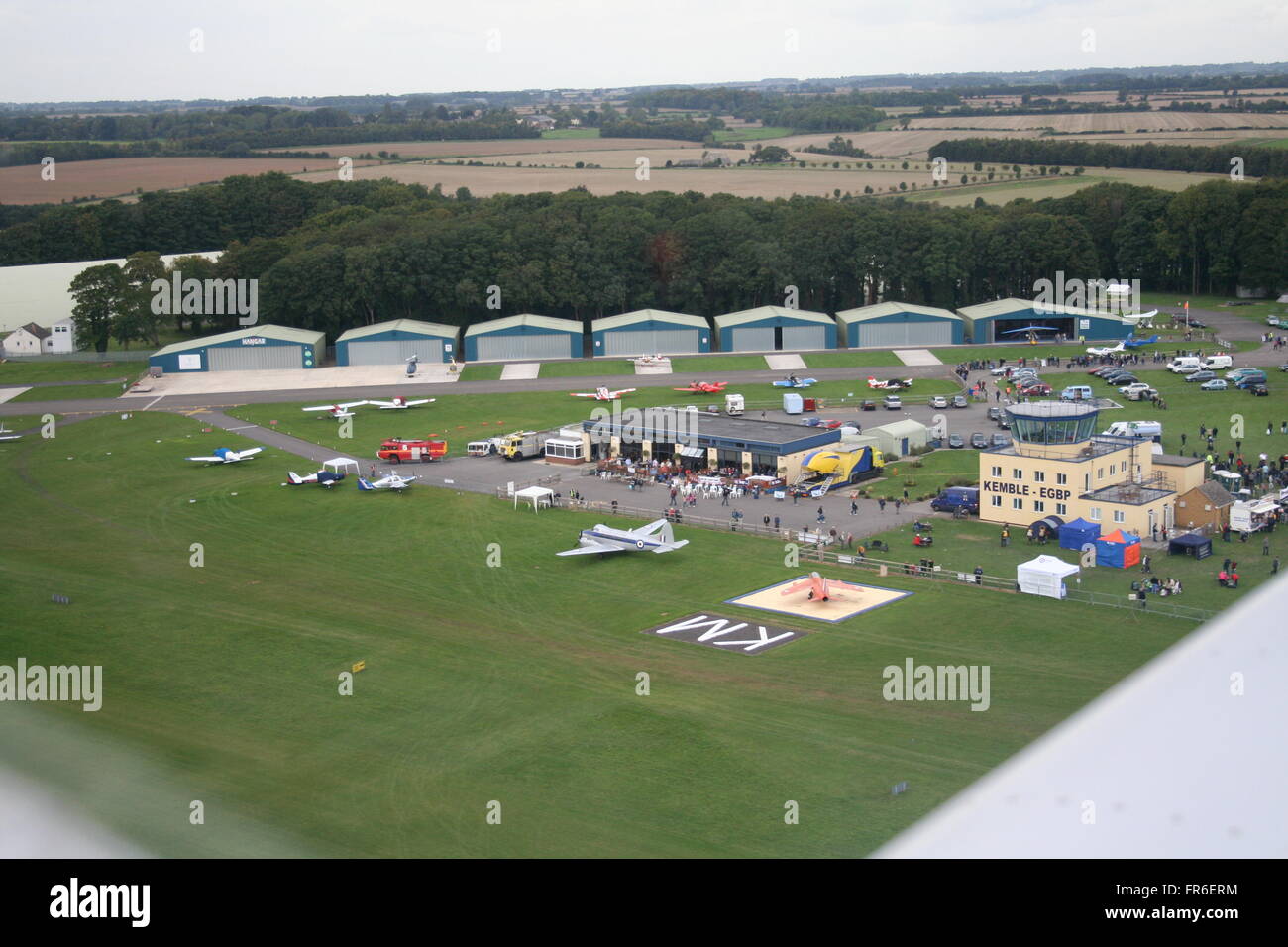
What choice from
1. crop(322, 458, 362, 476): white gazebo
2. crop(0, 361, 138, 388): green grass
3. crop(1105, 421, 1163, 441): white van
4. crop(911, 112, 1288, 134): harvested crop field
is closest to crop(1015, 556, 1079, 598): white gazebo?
crop(1105, 421, 1163, 441): white van

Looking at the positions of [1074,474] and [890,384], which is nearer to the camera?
[1074,474]

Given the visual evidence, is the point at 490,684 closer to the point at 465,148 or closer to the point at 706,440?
the point at 706,440

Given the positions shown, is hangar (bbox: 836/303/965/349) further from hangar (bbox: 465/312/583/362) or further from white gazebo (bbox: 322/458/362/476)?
white gazebo (bbox: 322/458/362/476)

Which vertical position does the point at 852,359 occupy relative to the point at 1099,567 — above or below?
above

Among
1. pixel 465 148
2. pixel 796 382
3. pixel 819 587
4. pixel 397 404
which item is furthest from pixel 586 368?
pixel 465 148

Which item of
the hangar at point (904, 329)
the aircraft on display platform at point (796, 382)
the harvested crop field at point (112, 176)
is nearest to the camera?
the aircraft on display platform at point (796, 382)

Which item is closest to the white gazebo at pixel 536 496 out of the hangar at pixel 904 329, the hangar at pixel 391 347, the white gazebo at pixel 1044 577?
the white gazebo at pixel 1044 577

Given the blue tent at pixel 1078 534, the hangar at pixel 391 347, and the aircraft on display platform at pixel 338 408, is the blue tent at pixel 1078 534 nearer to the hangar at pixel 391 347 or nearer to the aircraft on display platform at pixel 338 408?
the aircraft on display platform at pixel 338 408
